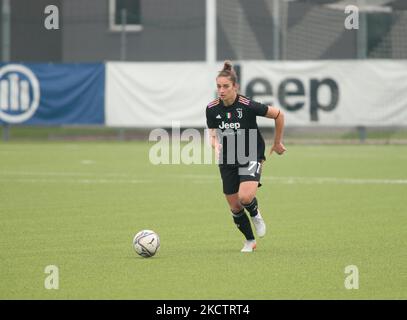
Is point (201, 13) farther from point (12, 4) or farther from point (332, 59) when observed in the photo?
point (12, 4)

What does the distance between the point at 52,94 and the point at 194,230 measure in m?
16.6

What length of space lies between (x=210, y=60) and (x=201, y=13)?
480 centimetres

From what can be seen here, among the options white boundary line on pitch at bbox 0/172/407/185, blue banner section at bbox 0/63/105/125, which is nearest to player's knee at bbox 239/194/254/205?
white boundary line on pitch at bbox 0/172/407/185

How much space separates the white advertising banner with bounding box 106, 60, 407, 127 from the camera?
26.9 meters

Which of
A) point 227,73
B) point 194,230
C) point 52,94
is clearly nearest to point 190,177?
point 194,230

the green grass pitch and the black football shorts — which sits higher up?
the black football shorts

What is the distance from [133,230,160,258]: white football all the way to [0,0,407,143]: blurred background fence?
16424 mm

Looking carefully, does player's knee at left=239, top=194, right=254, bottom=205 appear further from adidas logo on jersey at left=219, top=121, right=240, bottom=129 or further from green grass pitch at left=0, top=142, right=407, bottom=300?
adidas logo on jersey at left=219, top=121, right=240, bottom=129

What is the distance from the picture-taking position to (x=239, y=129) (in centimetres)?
1074

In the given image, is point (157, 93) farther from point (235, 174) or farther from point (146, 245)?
point (146, 245)

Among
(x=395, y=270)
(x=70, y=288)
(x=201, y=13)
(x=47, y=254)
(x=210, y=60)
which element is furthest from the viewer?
(x=201, y=13)

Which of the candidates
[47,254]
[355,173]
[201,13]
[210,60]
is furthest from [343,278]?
[201,13]

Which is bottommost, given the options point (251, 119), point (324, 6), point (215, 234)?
point (215, 234)

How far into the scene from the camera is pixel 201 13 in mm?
31828
